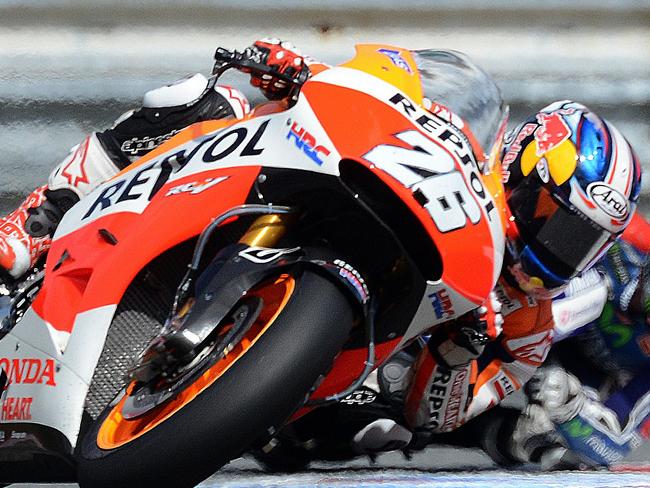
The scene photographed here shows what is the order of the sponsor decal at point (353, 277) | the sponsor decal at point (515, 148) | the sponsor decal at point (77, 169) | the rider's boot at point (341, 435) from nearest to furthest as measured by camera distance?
the sponsor decal at point (353, 277)
the sponsor decal at point (515, 148)
the sponsor decal at point (77, 169)
the rider's boot at point (341, 435)

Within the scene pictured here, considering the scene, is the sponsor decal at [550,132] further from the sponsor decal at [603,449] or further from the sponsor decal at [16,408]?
the sponsor decal at [16,408]

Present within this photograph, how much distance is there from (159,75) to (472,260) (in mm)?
2014

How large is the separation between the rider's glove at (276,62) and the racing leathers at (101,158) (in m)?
0.37

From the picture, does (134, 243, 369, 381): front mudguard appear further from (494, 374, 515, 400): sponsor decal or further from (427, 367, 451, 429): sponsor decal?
(494, 374, 515, 400): sponsor decal

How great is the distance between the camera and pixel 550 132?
294 cm

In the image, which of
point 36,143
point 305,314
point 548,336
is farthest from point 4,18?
point 305,314

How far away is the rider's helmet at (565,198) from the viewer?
2.80 m

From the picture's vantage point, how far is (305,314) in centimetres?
204

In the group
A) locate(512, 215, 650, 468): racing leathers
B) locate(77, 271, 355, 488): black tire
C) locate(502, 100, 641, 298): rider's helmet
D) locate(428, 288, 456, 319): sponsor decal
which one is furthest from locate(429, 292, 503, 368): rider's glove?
locate(77, 271, 355, 488): black tire

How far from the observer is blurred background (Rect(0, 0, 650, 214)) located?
3967mm

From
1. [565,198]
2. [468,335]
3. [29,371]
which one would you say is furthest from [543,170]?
[29,371]

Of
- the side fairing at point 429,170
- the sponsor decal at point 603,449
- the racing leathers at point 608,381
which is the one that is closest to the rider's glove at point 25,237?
the side fairing at point 429,170

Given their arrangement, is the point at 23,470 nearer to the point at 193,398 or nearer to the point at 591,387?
the point at 193,398

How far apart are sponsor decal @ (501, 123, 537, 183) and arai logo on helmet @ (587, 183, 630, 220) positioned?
209 millimetres
